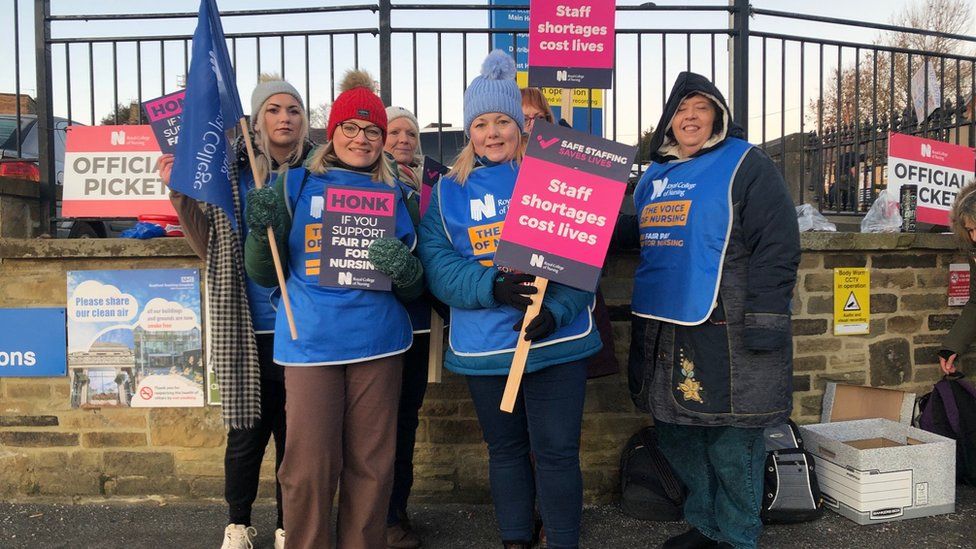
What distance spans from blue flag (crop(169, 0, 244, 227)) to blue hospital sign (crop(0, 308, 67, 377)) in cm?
176

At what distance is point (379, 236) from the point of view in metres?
2.79

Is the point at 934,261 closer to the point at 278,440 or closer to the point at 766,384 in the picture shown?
the point at 766,384

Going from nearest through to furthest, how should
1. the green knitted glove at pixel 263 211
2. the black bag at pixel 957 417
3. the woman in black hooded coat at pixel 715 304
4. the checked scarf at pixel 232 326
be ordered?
the green knitted glove at pixel 263 211, the woman in black hooded coat at pixel 715 304, the checked scarf at pixel 232 326, the black bag at pixel 957 417

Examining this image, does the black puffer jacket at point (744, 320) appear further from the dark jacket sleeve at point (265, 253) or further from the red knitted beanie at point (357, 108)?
the dark jacket sleeve at point (265, 253)

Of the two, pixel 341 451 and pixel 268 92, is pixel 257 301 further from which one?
pixel 268 92

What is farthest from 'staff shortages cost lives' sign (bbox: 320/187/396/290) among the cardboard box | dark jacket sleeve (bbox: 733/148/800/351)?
the cardboard box

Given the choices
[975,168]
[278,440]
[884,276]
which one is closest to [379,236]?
[278,440]

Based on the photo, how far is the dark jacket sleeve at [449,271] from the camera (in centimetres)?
268

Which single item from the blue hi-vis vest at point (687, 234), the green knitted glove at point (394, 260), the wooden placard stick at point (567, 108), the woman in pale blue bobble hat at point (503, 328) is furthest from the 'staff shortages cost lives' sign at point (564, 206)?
the wooden placard stick at point (567, 108)

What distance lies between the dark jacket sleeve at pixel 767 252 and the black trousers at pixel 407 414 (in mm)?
1445

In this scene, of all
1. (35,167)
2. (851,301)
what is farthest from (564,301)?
(35,167)

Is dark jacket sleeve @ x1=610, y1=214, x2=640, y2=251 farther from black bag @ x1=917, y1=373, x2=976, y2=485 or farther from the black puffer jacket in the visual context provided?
black bag @ x1=917, y1=373, x2=976, y2=485

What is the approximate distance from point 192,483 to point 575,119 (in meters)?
3.98

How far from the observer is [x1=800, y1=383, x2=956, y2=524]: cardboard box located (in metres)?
3.56
